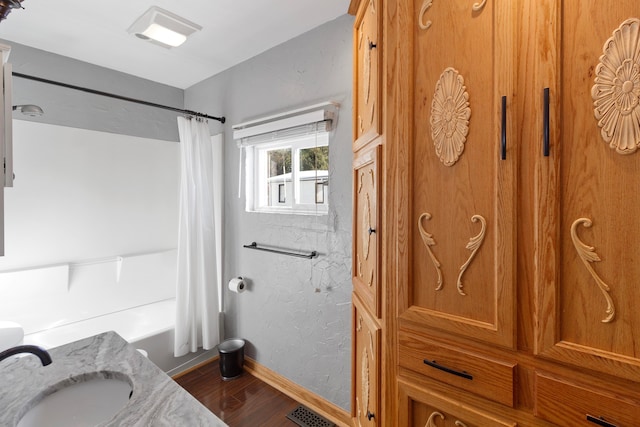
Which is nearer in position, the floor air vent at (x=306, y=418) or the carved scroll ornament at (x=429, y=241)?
the carved scroll ornament at (x=429, y=241)

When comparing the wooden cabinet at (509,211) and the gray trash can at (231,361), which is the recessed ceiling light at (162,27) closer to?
the wooden cabinet at (509,211)

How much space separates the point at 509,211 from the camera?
84 centimetres

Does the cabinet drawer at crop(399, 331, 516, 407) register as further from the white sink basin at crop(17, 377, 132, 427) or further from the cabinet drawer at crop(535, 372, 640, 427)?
the white sink basin at crop(17, 377, 132, 427)

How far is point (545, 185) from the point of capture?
0.78 m

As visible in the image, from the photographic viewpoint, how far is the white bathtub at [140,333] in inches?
87.2

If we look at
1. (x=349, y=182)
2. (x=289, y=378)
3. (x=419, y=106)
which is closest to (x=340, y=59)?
(x=349, y=182)

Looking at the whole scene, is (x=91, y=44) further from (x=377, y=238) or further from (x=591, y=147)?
(x=591, y=147)

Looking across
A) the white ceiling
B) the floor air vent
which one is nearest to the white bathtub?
the floor air vent

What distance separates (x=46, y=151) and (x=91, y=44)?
88 cm

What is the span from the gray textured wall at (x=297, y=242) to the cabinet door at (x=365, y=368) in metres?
0.26

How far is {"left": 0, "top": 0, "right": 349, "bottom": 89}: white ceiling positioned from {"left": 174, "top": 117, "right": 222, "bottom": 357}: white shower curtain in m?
0.55

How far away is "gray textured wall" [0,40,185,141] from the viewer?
223cm

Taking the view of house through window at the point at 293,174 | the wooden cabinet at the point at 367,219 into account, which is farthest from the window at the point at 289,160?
the wooden cabinet at the point at 367,219

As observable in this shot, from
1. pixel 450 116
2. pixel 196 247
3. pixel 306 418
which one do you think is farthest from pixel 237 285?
pixel 450 116
